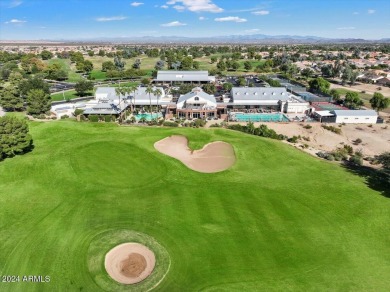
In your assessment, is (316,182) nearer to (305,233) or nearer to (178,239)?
(305,233)

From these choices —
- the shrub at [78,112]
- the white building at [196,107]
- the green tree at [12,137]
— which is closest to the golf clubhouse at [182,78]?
the white building at [196,107]

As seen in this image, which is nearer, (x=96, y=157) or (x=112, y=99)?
(x=96, y=157)

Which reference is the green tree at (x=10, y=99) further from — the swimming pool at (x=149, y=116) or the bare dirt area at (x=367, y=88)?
the bare dirt area at (x=367, y=88)

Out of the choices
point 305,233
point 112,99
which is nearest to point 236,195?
point 305,233

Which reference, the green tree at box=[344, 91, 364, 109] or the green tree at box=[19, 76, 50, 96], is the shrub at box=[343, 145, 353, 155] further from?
the green tree at box=[19, 76, 50, 96]

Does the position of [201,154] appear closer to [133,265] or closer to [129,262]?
[129,262]

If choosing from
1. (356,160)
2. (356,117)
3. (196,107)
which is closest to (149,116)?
(196,107)
